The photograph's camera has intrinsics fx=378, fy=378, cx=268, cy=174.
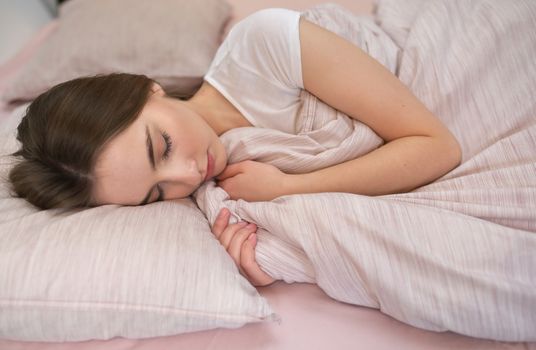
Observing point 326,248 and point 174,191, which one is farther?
point 174,191

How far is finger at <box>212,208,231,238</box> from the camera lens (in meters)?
0.77

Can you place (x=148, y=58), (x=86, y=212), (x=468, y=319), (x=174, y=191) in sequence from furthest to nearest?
(x=148, y=58) < (x=174, y=191) < (x=86, y=212) < (x=468, y=319)

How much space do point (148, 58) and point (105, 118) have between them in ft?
1.67

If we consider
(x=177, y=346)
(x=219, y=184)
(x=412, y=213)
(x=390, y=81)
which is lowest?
(x=177, y=346)

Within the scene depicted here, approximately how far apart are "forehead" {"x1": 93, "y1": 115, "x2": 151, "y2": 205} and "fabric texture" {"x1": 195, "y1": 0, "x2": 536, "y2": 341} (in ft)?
0.53

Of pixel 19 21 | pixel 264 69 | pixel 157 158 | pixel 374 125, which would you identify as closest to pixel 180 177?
pixel 157 158

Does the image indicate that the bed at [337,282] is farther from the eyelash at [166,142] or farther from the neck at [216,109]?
the neck at [216,109]

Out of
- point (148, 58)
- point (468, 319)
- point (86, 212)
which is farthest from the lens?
point (148, 58)

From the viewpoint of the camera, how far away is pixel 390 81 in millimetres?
820

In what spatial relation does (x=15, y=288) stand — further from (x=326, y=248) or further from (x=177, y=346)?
(x=326, y=248)

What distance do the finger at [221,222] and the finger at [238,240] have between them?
4 centimetres

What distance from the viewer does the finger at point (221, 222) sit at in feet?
2.52

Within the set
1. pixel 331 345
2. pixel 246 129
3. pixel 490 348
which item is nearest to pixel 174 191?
pixel 246 129

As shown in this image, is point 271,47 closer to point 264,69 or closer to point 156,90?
point 264,69
